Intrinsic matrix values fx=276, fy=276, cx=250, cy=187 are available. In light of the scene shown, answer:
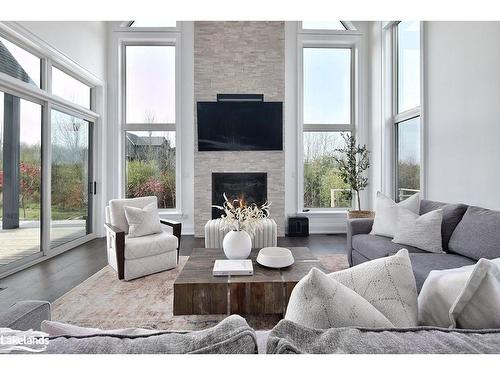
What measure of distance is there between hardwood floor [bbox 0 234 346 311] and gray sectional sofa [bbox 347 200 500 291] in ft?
4.55

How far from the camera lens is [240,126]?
16.7ft

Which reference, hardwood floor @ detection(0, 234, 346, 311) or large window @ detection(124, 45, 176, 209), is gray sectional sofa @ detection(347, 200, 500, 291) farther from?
large window @ detection(124, 45, 176, 209)

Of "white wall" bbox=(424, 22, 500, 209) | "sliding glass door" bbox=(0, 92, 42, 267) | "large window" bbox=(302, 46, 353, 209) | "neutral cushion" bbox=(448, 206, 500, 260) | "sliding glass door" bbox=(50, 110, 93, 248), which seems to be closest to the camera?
"neutral cushion" bbox=(448, 206, 500, 260)

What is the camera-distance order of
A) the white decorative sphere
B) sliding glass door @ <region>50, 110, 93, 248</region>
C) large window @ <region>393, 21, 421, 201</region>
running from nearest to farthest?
the white decorative sphere < sliding glass door @ <region>50, 110, 93, 248</region> < large window @ <region>393, 21, 421, 201</region>

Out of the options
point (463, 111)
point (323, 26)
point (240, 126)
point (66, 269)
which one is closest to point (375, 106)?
point (323, 26)

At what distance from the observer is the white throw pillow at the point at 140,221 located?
124 inches

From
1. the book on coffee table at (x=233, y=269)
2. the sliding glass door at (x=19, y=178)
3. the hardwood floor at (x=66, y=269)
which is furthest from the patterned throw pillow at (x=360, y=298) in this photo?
the sliding glass door at (x=19, y=178)

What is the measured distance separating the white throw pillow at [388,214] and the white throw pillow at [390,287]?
2.26m

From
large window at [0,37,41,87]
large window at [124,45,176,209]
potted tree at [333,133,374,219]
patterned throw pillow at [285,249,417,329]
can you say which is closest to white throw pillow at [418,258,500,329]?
patterned throw pillow at [285,249,417,329]

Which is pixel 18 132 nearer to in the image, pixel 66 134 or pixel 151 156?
pixel 66 134

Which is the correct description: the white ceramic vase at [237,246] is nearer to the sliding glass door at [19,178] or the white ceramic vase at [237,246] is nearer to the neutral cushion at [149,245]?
the neutral cushion at [149,245]

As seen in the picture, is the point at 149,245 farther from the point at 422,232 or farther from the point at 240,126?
the point at 240,126

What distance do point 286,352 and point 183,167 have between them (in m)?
5.00

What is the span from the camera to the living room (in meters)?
0.66
